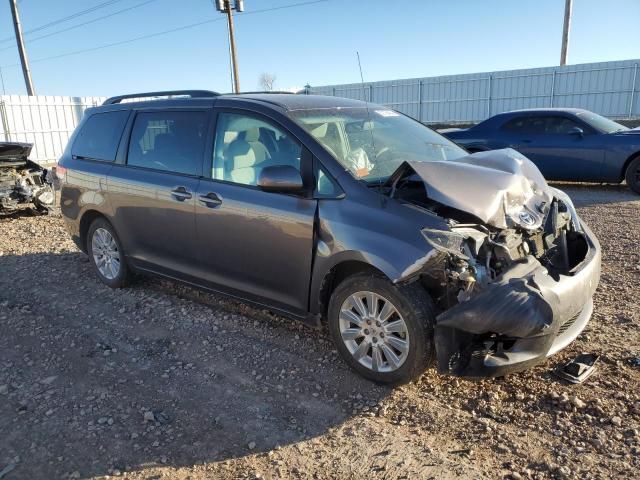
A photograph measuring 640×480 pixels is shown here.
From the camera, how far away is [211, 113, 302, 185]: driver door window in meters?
3.89

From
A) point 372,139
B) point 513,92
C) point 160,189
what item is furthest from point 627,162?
point 513,92

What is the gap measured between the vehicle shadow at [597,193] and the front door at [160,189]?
684 centimetres

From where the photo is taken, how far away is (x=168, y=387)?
11.7 feet

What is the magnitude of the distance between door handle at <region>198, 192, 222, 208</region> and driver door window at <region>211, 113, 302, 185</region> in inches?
5.9

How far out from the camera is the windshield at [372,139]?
3.78 m

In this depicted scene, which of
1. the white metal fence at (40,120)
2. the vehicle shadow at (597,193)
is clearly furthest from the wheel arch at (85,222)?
the white metal fence at (40,120)

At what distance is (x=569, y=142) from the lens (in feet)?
32.1

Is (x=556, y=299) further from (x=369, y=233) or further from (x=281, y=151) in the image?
(x=281, y=151)

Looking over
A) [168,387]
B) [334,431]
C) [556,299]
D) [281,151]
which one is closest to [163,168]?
[281,151]

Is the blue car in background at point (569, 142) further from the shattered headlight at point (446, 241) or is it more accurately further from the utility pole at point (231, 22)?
the utility pole at point (231, 22)

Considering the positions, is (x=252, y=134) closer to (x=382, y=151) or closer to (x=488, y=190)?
(x=382, y=151)

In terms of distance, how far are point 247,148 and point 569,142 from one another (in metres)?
7.77

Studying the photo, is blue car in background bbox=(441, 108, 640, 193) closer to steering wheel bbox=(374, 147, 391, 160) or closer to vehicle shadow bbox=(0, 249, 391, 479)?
steering wheel bbox=(374, 147, 391, 160)

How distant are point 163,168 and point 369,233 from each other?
7.32ft
